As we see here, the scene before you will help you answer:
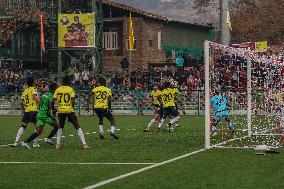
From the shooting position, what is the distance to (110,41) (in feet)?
206

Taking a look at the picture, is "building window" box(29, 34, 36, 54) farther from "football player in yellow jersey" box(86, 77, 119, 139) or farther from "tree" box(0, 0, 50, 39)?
"football player in yellow jersey" box(86, 77, 119, 139)

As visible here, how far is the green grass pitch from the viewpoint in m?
13.2

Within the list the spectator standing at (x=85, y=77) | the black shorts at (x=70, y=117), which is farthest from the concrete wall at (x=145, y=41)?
the black shorts at (x=70, y=117)

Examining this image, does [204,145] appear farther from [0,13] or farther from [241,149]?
[0,13]

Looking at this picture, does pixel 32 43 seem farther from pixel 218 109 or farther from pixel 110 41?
pixel 218 109

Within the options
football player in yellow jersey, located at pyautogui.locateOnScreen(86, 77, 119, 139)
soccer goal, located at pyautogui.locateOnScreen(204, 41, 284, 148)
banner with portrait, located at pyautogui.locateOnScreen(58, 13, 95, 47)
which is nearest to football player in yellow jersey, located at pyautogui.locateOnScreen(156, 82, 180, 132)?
soccer goal, located at pyautogui.locateOnScreen(204, 41, 284, 148)

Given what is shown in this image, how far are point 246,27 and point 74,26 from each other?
30169 mm

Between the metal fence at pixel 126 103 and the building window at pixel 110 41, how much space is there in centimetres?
1362

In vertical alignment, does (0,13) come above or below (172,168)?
above

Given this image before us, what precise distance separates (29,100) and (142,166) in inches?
272

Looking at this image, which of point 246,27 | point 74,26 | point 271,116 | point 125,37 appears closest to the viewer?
point 271,116

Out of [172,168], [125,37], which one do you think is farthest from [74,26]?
[172,168]

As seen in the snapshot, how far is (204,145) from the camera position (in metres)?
21.6

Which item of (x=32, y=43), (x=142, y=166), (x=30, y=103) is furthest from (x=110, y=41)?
(x=142, y=166)
